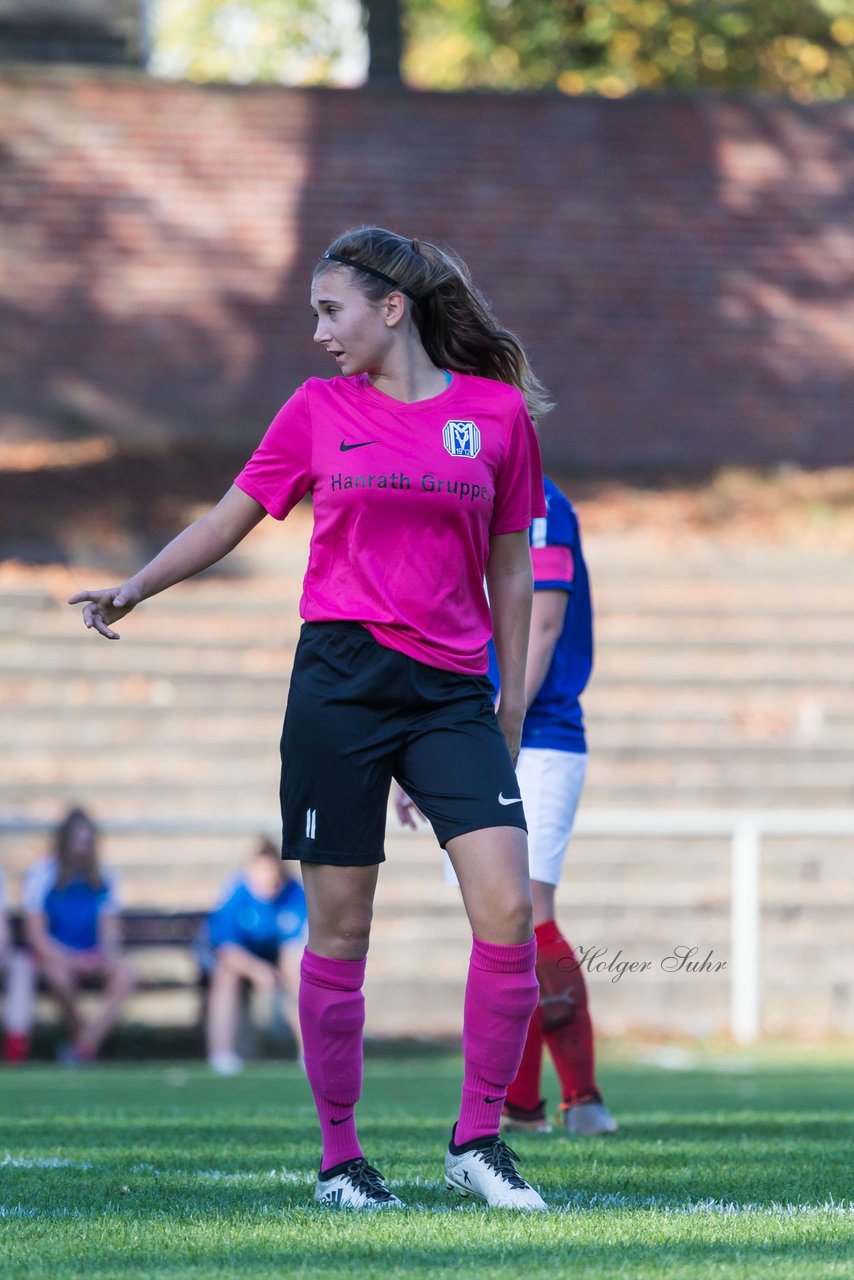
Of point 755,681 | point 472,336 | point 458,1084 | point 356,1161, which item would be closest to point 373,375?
point 472,336

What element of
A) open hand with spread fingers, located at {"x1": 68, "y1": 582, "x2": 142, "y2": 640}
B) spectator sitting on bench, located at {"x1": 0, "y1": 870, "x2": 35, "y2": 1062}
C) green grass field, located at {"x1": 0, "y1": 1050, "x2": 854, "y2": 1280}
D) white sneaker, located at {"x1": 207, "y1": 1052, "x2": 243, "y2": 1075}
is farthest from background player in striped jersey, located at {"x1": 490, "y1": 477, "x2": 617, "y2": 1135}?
spectator sitting on bench, located at {"x1": 0, "y1": 870, "x2": 35, "y2": 1062}

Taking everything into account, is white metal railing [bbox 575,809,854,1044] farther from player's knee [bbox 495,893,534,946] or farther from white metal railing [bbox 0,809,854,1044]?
player's knee [bbox 495,893,534,946]

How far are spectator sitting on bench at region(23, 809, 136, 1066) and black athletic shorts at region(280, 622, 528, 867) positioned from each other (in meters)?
7.39

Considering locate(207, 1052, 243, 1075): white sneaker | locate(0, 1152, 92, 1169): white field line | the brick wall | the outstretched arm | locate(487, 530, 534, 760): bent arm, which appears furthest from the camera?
the brick wall

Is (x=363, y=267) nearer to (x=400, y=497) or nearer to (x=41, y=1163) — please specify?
(x=400, y=497)

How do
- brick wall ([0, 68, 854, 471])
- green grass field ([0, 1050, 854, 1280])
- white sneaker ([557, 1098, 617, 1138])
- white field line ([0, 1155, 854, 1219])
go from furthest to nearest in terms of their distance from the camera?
1. brick wall ([0, 68, 854, 471])
2. white sneaker ([557, 1098, 617, 1138])
3. white field line ([0, 1155, 854, 1219])
4. green grass field ([0, 1050, 854, 1280])

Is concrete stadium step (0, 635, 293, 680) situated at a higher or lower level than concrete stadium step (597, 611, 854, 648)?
lower

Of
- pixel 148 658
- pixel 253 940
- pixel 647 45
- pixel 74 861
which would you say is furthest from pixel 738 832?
pixel 647 45

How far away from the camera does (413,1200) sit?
413 cm

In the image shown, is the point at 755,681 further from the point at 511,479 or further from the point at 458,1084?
the point at 511,479

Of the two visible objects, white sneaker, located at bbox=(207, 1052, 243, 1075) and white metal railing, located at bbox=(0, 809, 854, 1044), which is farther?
white metal railing, located at bbox=(0, 809, 854, 1044)

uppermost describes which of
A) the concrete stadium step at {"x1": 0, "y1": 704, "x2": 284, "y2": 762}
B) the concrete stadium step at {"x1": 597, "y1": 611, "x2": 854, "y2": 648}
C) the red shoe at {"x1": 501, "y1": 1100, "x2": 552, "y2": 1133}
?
the concrete stadium step at {"x1": 597, "y1": 611, "x2": 854, "y2": 648}

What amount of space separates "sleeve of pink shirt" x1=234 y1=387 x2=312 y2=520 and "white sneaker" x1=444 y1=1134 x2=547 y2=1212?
1.41 meters

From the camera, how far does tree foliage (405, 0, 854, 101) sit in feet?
89.8
